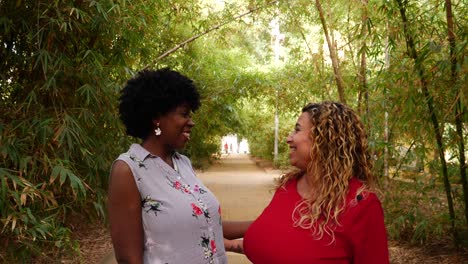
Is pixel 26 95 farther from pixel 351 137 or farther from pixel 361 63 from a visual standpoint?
pixel 361 63

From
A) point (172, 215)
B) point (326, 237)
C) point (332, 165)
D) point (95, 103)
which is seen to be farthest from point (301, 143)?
point (95, 103)

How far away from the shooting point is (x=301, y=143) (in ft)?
6.34

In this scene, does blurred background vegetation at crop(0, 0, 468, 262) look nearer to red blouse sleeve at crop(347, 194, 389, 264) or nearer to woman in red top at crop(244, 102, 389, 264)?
woman in red top at crop(244, 102, 389, 264)

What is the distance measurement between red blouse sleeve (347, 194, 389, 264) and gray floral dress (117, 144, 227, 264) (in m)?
0.53

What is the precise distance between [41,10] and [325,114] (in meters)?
3.13

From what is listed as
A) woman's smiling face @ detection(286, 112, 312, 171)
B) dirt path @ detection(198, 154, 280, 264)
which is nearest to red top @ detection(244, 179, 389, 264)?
woman's smiling face @ detection(286, 112, 312, 171)

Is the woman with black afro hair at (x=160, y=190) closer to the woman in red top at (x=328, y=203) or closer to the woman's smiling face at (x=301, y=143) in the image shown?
the woman in red top at (x=328, y=203)

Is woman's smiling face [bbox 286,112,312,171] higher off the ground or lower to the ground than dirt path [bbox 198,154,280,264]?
higher

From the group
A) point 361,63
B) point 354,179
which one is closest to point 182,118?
point 354,179

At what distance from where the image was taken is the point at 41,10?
14.2 ft

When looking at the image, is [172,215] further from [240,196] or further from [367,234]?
[240,196]

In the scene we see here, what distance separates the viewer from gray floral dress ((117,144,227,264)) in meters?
1.90

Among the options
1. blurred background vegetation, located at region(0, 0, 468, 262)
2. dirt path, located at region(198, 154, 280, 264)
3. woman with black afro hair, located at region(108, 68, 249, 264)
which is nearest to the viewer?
woman with black afro hair, located at region(108, 68, 249, 264)

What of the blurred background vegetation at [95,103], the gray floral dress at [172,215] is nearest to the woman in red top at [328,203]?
the gray floral dress at [172,215]
